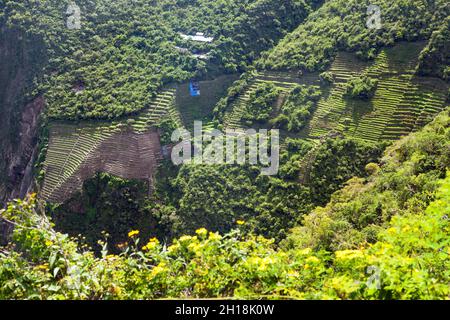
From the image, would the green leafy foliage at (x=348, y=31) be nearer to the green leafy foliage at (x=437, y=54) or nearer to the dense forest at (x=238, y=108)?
the dense forest at (x=238, y=108)

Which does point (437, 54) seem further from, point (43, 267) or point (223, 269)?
point (43, 267)

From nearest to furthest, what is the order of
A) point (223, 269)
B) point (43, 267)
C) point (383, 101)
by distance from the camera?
point (43, 267) → point (223, 269) → point (383, 101)

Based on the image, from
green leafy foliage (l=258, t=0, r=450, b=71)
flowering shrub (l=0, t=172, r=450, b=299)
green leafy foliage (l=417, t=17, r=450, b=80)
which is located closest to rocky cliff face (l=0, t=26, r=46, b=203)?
green leafy foliage (l=258, t=0, r=450, b=71)

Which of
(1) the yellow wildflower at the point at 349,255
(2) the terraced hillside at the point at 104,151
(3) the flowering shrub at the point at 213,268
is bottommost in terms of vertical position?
(2) the terraced hillside at the point at 104,151

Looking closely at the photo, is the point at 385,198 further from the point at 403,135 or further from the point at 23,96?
the point at 23,96

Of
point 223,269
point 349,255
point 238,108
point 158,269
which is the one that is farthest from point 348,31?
point 158,269

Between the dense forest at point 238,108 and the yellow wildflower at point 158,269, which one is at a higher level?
the yellow wildflower at point 158,269

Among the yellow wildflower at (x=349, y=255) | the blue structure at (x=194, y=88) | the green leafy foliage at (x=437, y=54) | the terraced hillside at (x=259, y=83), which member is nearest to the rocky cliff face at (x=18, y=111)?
the blue structure at (x=194, y=88)
